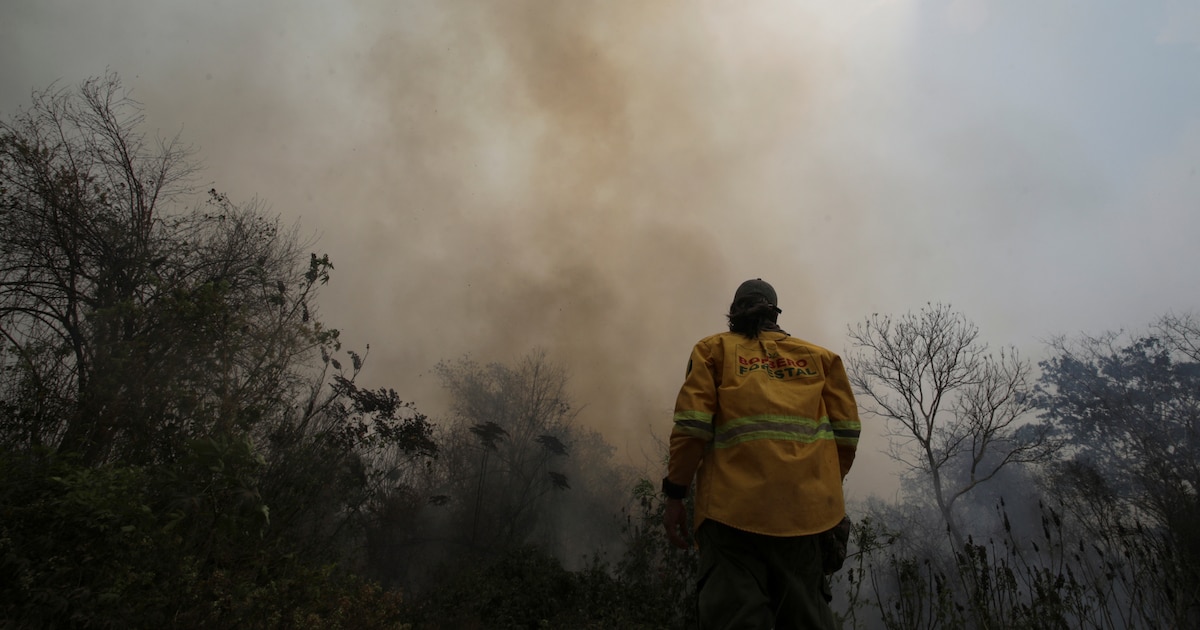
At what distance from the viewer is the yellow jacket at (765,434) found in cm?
185

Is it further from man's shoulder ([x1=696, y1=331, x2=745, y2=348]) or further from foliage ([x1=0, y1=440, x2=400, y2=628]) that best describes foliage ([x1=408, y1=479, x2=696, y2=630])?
man's shoulder ([x1=696, y1=331, x2=745, y2=348])

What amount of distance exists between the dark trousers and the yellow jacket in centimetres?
10

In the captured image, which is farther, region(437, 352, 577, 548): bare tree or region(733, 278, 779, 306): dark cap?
region(437, 352, 577, 548): bare tree

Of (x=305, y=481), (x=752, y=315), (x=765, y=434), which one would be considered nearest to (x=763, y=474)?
(x=765, y=434)

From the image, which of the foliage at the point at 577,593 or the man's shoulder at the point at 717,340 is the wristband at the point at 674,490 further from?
the foliage at the point at 577,593

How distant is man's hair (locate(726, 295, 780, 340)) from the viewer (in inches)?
90.7

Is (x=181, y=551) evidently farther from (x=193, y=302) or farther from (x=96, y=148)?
(x=96, y=148)

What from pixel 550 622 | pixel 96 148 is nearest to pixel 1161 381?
pixel 550 622

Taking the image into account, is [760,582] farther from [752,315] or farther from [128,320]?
[128,320]

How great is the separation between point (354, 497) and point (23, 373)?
429 cm

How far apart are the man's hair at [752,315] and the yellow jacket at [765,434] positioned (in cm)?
9

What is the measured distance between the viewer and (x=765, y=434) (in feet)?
6.34

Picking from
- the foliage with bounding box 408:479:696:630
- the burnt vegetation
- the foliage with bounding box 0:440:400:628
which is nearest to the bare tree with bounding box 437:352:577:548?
the burnt vegetation

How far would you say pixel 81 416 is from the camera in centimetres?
430
